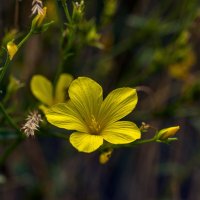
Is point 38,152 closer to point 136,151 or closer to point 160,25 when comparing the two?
point 136,151

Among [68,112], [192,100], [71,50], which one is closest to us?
[68,112]

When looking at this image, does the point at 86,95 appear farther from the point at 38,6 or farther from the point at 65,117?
the point at 38,6

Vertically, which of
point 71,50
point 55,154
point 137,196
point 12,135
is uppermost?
point 71,50

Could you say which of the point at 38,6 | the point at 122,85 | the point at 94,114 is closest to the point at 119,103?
the point at 94,114

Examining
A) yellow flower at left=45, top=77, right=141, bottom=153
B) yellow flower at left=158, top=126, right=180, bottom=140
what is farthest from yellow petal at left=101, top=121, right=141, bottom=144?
yellow flower at left=158, top=126, right=180, bottom=140

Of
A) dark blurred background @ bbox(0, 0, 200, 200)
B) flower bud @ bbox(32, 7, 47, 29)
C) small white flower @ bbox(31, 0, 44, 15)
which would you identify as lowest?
dark blurred background @ bbox(0, 0, 200, 200)

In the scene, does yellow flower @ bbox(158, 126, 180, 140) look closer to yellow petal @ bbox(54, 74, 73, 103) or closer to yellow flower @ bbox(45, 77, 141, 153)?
yellow flower @ bbox(45, 77, 141, 153)

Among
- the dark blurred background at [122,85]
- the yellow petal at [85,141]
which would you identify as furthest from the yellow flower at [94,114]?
the dark blurred background at [122,85]

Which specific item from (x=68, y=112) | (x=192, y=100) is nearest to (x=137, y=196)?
(x=192, y=100)

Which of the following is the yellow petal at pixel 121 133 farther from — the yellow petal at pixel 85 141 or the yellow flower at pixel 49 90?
the yellow flower at pixel 49 90
